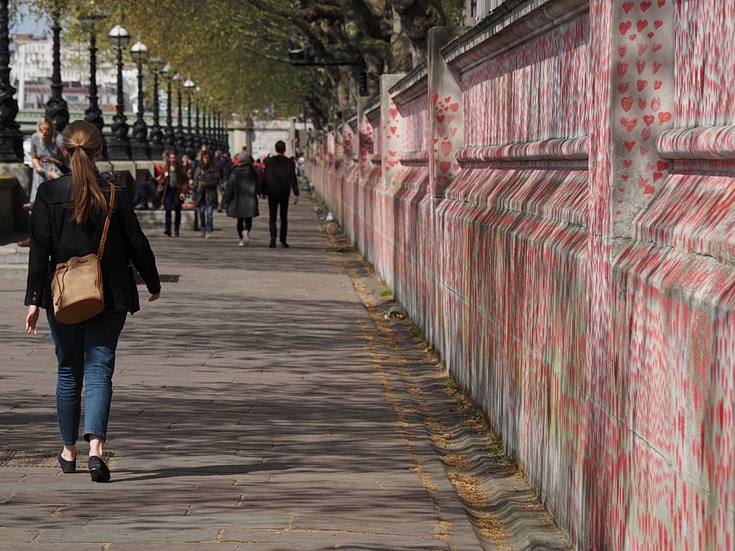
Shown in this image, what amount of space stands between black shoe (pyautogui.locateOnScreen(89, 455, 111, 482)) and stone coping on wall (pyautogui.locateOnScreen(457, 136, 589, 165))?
248 cm

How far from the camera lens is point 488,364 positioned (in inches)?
332

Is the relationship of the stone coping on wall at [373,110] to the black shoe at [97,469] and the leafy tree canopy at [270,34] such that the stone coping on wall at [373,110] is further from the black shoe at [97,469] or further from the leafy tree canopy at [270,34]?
the black shoe at [97,469]

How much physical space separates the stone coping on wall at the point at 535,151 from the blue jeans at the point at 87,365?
2.14 metres

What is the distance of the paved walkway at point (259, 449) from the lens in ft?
19.3

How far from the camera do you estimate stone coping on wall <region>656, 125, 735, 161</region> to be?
4207 mm

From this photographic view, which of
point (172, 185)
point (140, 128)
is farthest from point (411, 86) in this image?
point (140, 128)

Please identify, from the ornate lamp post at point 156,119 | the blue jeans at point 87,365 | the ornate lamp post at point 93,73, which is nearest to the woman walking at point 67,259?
the blue jeans at point 87,365

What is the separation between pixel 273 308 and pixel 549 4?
8618 mm

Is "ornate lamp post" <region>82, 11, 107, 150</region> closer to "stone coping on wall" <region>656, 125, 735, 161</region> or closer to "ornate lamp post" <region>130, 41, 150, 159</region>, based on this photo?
"ornate lamp post" <region>130, 41, 150, 159</region>

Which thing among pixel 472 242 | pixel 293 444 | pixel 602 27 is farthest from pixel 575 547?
pixel 472 242

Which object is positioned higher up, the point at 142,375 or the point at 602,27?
the point at 602,27

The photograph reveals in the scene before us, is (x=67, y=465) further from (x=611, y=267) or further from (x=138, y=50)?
(x=138, y=50)

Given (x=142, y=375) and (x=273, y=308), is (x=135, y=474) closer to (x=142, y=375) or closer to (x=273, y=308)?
(x=142, y=375)

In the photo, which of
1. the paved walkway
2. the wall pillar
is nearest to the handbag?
the paved walkway
